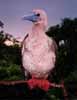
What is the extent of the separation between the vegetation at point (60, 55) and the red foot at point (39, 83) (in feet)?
0.56

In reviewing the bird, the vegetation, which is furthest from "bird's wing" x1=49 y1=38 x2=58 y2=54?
the vegetation

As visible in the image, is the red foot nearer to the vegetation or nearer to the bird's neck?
the vegetation

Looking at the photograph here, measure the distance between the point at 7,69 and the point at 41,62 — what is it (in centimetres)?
36

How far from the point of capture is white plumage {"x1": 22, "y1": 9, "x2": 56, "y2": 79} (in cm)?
→ 253

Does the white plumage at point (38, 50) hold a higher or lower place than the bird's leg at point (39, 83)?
higher

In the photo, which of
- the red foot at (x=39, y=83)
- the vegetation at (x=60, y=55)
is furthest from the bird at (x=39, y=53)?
the vegetation at (x=60, y=55)

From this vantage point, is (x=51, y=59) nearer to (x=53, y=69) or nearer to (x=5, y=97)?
(x=53, y=69)

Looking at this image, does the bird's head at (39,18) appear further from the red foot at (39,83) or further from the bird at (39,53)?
the red foot at (39,83)

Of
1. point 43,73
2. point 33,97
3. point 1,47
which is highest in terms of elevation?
point 1,47

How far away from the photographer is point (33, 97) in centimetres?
262

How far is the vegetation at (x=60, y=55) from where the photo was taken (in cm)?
274

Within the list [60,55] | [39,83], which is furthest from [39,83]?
[60,55]

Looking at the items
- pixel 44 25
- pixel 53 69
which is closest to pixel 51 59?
pixel 53 69

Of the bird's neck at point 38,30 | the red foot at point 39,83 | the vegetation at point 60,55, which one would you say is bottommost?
the red foot at point 39,83
